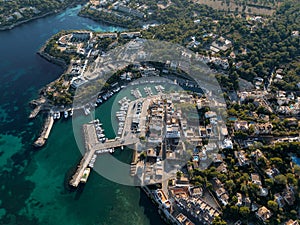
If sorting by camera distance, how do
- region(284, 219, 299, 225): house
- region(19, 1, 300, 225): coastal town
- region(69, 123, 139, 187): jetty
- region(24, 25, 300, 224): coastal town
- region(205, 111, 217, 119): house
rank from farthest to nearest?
region(205, 111, 217, 119): house < region(69, 123, 139, 187): jetty < region(19, 1, 300, 225): coastal town < region(24, 25, 300, 224): coastal town < region(284, 219, 299, 225): house

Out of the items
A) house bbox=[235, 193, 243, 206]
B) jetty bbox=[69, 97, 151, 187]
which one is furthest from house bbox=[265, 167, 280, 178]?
jetty bbox=[69, 97, 151, 187]

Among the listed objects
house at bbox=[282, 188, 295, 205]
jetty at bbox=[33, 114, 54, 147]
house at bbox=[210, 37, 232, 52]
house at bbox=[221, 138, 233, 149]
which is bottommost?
jetty at bbox=[33, 114, 54, 147]

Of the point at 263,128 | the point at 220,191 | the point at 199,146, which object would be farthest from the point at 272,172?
the point at 199,146

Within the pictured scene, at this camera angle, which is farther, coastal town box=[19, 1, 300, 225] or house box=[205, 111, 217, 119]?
house box=[205, 111, 217, 119]

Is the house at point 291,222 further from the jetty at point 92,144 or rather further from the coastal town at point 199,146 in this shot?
the jetty at point 92,144

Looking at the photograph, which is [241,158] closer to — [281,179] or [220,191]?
[281,179]

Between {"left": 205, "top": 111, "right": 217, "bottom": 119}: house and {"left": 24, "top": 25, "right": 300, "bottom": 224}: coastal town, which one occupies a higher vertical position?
{"left": 205, "top": 111, "right": 217, "bottom": 119}: house

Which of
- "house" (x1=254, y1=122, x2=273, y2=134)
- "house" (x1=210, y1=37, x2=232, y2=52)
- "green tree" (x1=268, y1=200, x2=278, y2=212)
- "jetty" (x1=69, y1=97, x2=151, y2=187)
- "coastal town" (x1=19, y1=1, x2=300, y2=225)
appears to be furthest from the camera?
"house" (x1=210, y1=37, x2=232, y2=52)

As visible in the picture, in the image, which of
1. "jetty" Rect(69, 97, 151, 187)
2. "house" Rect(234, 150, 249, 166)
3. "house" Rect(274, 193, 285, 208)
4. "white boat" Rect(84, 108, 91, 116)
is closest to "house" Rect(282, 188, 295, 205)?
"house" Rect(274, 193, 285, 208)

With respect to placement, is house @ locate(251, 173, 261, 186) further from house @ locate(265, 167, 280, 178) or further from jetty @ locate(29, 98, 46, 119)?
jetty @ locate(29, 98, 46, 119)
